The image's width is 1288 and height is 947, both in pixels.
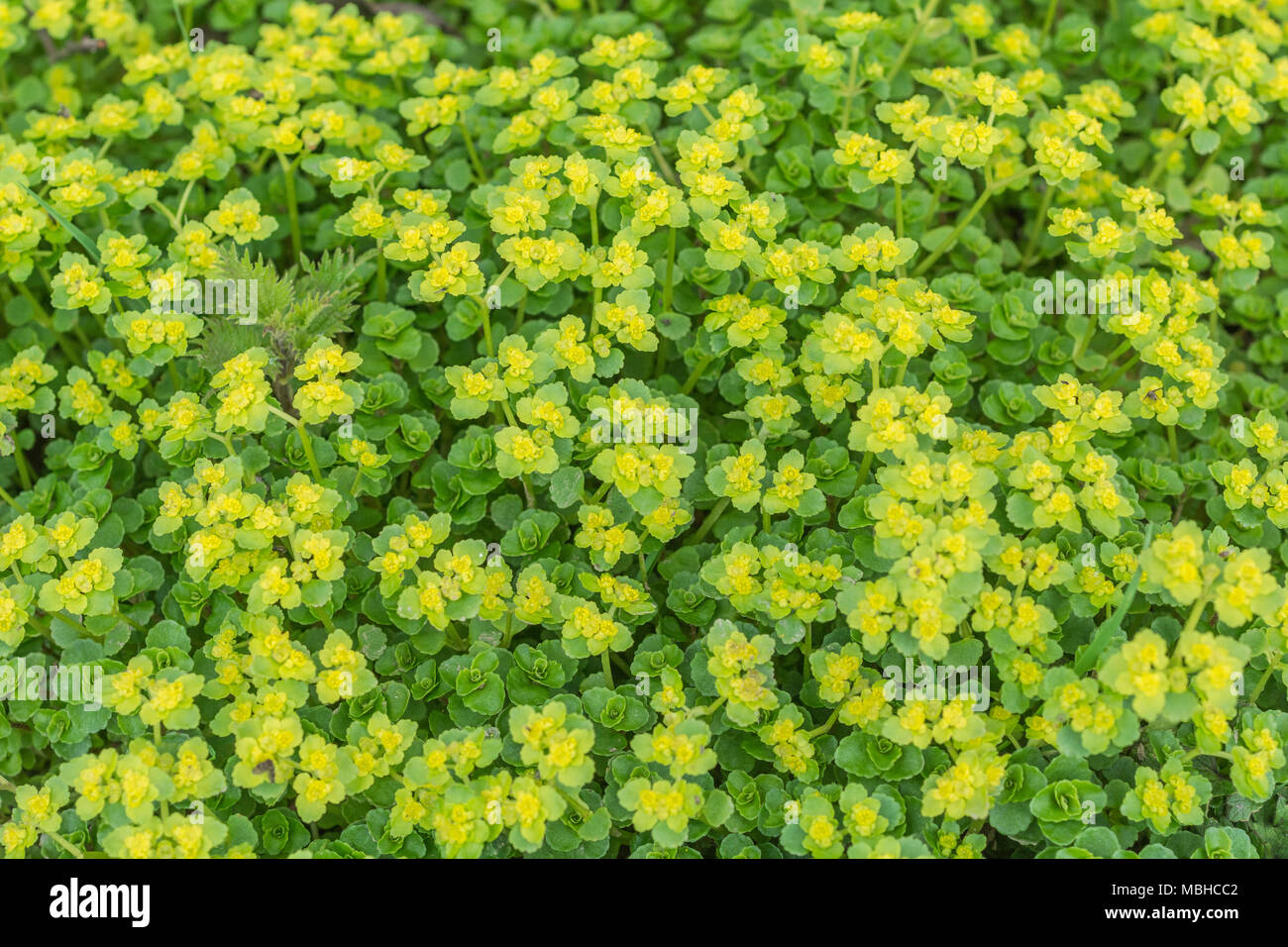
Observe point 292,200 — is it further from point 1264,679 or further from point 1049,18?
point 1264,679

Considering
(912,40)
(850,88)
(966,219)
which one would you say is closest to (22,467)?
(850,88)

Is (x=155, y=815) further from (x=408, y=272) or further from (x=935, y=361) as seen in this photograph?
(x=935, y=361)

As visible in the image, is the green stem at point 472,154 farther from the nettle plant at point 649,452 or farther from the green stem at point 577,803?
the green stem at point 577,803

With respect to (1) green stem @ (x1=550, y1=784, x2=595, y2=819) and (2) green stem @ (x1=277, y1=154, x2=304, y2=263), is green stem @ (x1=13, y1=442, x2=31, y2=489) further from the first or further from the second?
(1) green stem @ (x1=550, y1=784, x2=595, y2=819)

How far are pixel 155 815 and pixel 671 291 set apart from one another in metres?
2.53

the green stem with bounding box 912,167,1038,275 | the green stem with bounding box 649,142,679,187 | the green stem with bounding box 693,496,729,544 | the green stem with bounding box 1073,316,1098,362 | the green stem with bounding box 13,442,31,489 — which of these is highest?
the green stem with bounding box 649,142,679,187

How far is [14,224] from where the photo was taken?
410cm

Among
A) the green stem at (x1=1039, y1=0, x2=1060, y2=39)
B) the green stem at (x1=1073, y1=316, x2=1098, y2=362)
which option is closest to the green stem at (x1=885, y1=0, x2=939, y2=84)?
the green stem at (x1=1039, y1=0, x2=1060, y2=39)

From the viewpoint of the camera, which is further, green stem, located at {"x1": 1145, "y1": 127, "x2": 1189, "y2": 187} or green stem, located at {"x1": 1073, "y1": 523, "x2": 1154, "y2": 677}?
green stem, located at {"x1": 1145, "y1": 127, "x2": 1189, "y2": 187}

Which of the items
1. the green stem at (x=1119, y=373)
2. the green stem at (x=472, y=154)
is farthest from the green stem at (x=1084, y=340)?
the green stem at (x=472, y=154)

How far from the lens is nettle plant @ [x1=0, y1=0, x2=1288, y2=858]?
3.36 m

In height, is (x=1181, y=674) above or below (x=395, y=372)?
below
